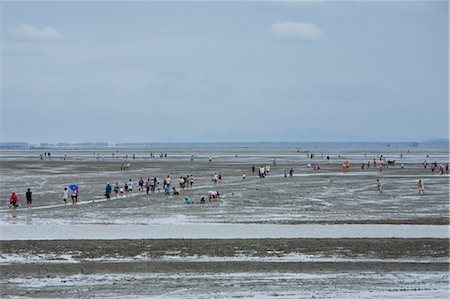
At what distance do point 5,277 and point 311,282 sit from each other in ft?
28.7

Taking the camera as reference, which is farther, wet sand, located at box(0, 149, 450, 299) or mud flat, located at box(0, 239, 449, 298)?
wet sand, located at box(0, 149, 450, 299)

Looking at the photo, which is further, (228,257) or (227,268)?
(228,257)

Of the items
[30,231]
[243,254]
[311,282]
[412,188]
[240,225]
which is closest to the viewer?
[311,282]

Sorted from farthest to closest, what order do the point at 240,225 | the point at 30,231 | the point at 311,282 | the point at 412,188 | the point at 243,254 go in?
the point at 412,188, the point at 240,225, the point at 30,231, the point at 243,254, the point at 311,282

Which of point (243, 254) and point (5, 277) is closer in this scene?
point (5, 277)

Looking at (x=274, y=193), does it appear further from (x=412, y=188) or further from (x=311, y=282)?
(x=311, y=282)

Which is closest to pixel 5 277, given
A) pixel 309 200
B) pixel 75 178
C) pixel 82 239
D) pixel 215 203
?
pixel 82 239

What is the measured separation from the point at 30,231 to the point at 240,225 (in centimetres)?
955

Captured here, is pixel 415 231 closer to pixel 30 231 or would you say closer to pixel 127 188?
pixel 30 231

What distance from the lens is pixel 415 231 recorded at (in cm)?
3206

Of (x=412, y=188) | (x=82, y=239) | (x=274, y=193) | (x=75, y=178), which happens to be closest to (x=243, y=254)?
(x=82, y=239)

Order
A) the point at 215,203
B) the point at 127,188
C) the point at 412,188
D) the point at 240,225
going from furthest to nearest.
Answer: the point at 412,188 → the point at 127,188 → the point at 215,203 → the point at 240,225

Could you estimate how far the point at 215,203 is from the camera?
44.8 m

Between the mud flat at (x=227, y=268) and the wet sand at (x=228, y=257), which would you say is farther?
the wet sand at (x=228, y=257)
